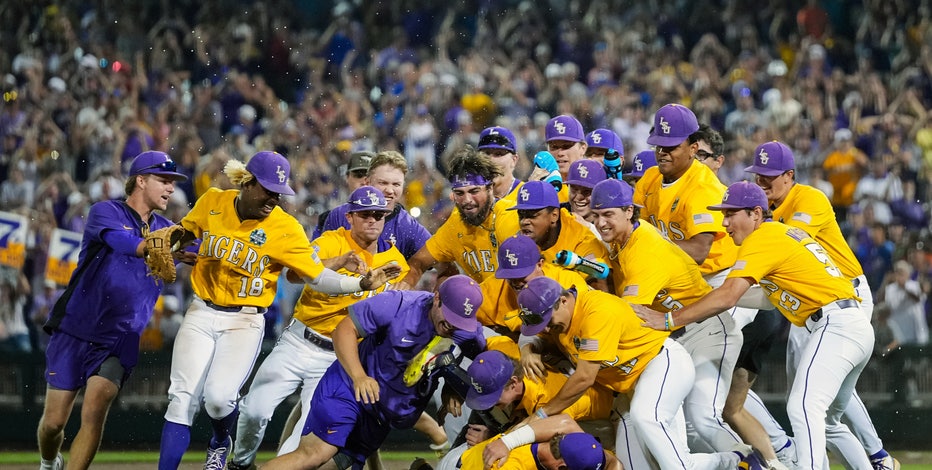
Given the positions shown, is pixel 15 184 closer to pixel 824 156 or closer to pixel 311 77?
pixel 311 77

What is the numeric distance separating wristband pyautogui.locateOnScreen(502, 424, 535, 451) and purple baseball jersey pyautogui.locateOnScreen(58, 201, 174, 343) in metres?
2.88

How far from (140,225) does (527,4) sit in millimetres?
11136

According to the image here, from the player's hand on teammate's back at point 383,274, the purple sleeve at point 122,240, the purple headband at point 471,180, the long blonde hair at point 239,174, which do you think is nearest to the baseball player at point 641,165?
the purple headband at point 471,180

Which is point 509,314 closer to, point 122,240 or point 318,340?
point 318,340

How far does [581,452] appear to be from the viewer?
23.6 feet

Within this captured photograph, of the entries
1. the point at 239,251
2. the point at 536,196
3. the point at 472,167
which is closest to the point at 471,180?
the point at 472,167

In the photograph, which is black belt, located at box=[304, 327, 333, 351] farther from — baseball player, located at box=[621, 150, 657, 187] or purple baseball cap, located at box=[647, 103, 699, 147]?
purple baseball cap, located at box=[647, 103, 699, 147]

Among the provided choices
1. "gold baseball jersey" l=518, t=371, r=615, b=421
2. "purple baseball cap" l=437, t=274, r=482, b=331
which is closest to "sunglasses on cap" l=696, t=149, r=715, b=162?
"gold baseball jersey" l=518, t=371, r=615, b=421

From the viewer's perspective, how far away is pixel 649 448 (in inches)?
295

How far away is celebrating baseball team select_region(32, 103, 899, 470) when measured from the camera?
7488 mm

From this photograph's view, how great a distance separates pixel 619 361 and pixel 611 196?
0.98m

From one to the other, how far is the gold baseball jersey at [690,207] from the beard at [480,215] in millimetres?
1121

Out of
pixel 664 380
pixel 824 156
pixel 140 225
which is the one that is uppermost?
pixel 140 225

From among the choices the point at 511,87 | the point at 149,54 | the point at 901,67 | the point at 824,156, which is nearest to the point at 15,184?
the point at 149,54
